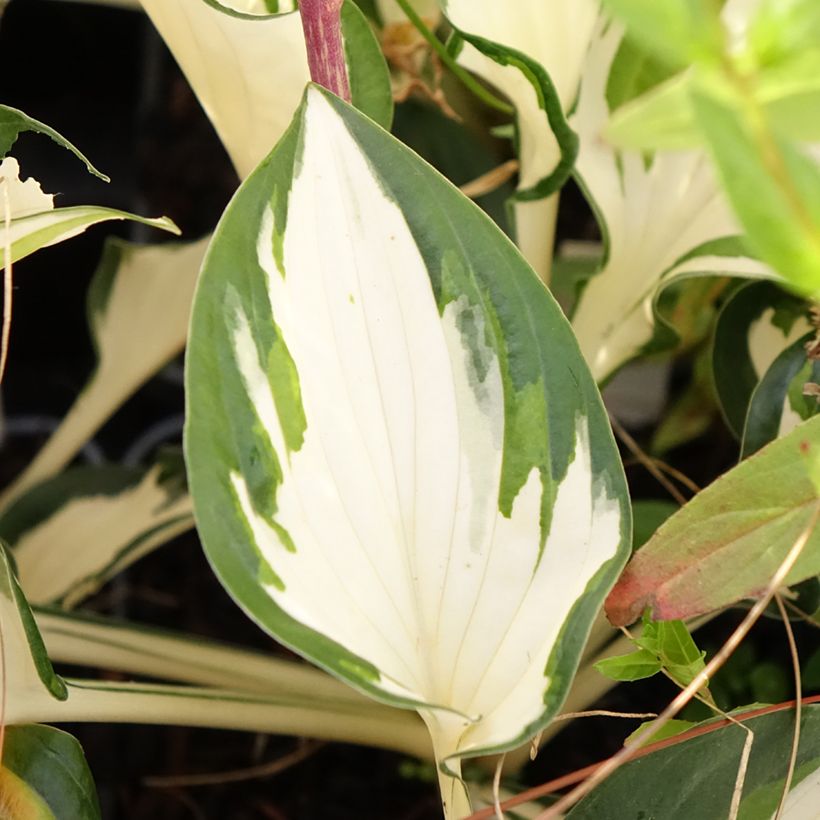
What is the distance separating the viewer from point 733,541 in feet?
0.94

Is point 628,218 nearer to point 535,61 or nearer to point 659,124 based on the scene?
point 535,61

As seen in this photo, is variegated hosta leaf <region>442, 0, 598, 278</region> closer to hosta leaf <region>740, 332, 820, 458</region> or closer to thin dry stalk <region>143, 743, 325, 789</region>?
hosta leaf <region>740, 332, 820, 458</region>

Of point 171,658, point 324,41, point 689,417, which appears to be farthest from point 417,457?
point 689,417

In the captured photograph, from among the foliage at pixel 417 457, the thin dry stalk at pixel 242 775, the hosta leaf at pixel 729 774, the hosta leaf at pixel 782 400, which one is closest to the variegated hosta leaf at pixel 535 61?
the foliage at pixel 417 457

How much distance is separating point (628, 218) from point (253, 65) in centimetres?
20

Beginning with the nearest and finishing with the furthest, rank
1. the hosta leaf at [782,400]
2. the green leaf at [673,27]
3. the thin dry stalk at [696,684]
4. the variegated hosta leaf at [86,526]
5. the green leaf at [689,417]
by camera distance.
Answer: the green leaf at [673,27], the thin dry stalk at [696,684], the hosta leaf at [782,400], the variegated hosta leaf at [86,526], the green leaf at [689,417]

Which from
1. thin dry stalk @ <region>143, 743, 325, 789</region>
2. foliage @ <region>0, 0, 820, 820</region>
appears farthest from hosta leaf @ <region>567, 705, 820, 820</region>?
thin dry stalk @ <region>143, 743, 325, 789</region>

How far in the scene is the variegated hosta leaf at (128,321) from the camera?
0.60m

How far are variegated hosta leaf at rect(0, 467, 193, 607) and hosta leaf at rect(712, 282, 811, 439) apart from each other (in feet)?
0.93

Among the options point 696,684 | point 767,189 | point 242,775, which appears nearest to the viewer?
point 767,189

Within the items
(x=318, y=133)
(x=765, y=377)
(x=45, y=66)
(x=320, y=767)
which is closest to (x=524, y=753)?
(x=320, y=767)

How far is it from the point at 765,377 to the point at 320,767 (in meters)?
0.39

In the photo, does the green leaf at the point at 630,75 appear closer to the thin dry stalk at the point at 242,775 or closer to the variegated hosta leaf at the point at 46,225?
the variegated hosta leaf at the point at 46,225

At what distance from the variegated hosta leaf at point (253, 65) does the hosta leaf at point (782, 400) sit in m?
0.18
